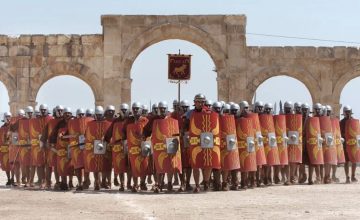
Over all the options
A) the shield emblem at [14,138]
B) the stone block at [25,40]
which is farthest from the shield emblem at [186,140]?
the stone block at [25,40]

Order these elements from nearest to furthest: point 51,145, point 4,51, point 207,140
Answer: point 207,140 → point 51,145 → point 4,51

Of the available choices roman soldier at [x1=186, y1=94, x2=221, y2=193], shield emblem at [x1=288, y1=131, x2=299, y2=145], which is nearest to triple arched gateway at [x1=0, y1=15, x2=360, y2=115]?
shield emblem at [x1=288, y1=131, x2=299, y2=145]

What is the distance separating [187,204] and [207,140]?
111 inches

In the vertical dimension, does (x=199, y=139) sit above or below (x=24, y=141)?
below

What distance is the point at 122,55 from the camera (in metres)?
29.0

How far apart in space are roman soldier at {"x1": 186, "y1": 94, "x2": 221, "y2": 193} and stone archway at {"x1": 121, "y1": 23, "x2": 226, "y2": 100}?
1350 centimetres

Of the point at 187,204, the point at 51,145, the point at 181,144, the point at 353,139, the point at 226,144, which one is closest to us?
the point at 187,204

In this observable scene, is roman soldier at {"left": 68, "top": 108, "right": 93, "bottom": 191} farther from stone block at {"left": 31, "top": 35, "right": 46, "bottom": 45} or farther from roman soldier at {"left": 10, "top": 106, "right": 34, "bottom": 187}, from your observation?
stone block at {"left": 31, "top": 35, "right": 46, "bottom": 45}

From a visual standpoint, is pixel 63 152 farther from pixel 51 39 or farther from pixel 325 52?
pixel 325 52

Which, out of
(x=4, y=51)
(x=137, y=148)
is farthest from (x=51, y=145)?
(x=4, y=51)

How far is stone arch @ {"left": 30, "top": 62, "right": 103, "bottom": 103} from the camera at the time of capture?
95.3 ft

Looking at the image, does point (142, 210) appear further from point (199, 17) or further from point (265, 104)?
point (199, 17)

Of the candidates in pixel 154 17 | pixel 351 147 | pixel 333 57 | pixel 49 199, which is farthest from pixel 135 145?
pixel 333 57

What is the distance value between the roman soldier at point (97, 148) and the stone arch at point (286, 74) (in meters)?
13.5
